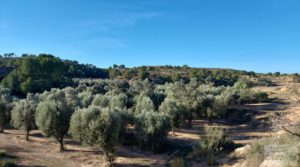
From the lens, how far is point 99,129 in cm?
2897

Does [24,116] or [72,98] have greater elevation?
[72,98]

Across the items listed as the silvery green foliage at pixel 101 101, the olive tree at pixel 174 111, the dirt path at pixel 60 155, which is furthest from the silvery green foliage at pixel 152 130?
the silvery green foliage at pixel 101 101

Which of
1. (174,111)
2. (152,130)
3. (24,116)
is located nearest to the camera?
(152,130)

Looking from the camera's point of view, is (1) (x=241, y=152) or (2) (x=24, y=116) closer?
(1) (x=241, y=152)

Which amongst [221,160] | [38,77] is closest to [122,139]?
[221,160]

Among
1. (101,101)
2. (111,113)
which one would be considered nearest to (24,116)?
(111,113)

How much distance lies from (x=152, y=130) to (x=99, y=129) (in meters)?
7.29

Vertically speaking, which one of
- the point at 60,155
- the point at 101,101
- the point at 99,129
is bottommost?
the point at 60,155

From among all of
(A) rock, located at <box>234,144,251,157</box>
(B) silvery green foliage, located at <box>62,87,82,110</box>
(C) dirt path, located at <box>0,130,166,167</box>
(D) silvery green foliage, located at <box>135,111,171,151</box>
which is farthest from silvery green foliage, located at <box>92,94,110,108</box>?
(A) rock, located at <box>234,144,251,157</box>

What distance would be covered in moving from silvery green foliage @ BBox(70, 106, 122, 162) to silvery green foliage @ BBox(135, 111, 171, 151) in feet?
17.9

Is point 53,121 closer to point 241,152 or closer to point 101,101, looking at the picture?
point 101,101

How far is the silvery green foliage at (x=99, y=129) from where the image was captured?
28875mm

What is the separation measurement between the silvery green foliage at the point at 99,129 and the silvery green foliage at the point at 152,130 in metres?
5.45

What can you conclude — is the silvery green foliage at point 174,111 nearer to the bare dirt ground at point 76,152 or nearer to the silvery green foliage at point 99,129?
the bare dirt ground at point 76,152
